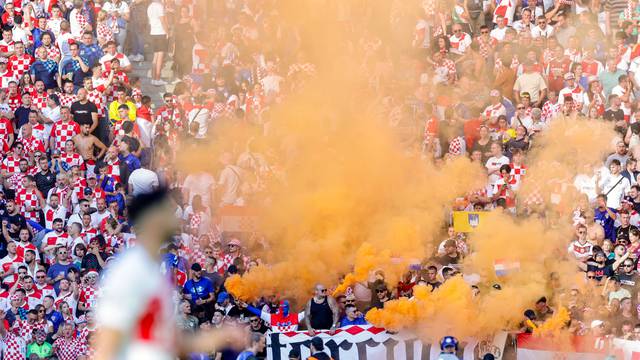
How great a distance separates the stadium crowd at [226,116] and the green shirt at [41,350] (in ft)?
0.06

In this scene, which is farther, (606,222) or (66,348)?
(606,222)

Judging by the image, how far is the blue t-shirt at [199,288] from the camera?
15.3m

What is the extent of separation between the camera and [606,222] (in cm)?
1581

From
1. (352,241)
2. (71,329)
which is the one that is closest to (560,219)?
(352,241)

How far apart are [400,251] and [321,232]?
4.10 feet

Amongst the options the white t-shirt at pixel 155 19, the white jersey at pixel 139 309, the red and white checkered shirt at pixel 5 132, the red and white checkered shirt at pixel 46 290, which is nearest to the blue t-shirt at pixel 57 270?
the red and white checkered shirt at pixel 46 290

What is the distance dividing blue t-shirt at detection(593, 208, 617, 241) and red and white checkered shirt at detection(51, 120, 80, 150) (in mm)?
6221

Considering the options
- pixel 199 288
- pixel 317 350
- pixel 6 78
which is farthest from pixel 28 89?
pixel 317 350

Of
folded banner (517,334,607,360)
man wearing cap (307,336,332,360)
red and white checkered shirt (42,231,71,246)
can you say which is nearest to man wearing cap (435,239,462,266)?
folded banner (517,334,607,360)

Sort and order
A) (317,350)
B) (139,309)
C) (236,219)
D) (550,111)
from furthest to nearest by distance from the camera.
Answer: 1. (550,111)
2. (236,219)
3. (317,350)
4. (139,309)

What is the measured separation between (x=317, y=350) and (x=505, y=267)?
100 inches

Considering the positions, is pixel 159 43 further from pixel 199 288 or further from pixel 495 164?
pixel 495 164

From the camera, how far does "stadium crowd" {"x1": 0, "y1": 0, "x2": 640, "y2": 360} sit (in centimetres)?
1523

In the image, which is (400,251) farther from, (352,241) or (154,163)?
(154,163)
